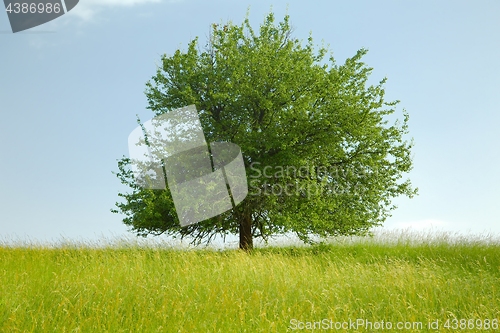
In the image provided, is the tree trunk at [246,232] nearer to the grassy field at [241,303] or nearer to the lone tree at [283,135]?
the lone tree at [283,135]

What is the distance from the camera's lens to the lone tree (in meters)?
16.1

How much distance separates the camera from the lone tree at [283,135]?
16109 millimetres

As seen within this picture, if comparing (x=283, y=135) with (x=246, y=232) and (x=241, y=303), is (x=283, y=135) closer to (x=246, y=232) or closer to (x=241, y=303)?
(x=246, y=232)

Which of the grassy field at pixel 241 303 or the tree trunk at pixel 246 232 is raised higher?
the grassy field at pixel 241 303

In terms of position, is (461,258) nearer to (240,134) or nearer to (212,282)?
(240,134)

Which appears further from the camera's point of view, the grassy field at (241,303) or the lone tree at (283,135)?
the lone tree at (283,135)

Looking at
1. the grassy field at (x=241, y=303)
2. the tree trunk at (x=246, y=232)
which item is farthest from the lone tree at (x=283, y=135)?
the grassy field at (x=241, y=303)

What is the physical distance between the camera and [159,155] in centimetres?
1684

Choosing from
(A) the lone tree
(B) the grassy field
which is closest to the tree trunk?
(A) the lone tree

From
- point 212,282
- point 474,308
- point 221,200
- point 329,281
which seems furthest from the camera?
point 221,200

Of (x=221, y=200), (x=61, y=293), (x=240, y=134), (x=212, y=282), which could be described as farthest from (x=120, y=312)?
(x=240, y=134)

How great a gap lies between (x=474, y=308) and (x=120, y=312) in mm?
7067

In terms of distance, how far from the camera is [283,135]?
1599cm

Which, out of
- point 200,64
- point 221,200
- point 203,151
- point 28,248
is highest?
point 200,64
